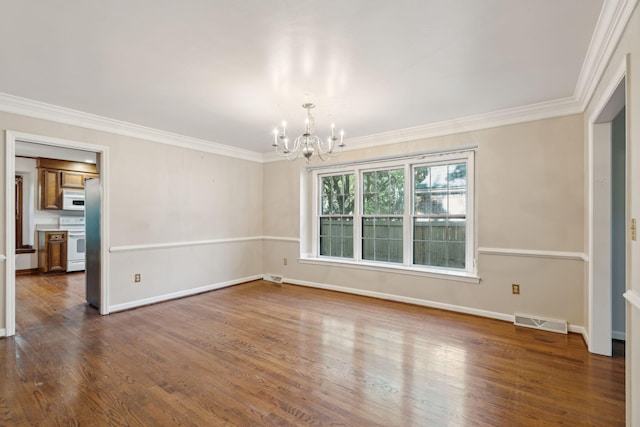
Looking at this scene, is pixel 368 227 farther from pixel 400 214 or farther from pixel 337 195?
pixel 337 195

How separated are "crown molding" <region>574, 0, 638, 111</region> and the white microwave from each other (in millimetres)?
9080

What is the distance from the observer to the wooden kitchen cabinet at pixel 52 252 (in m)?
6.71

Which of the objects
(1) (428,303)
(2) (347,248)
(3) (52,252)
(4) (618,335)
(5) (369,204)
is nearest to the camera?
(4) (618,335)

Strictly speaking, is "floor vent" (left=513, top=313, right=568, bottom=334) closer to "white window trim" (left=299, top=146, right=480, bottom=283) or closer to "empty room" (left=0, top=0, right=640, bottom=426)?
"empty room" (left=0, top=0, right=640, bottom=426)

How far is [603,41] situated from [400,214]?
304 centimetres

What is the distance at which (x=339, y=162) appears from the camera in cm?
527

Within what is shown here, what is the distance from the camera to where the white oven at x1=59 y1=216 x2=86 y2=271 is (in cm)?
698

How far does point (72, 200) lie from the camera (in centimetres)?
707

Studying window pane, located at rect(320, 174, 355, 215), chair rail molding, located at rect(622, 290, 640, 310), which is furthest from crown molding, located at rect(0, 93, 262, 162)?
chair rail molding, located at rect(622, 290, 640, 310)

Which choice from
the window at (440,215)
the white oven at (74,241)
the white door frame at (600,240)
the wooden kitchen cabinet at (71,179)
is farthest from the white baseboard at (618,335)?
the wooden kitchen cabinet at (71,179)

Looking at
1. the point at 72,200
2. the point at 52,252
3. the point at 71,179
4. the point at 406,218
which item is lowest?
the point at 52,252

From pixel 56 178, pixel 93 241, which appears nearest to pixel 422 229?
pixel 93 241

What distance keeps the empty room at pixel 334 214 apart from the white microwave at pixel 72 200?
160 cm

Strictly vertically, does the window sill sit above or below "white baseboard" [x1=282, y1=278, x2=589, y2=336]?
above
